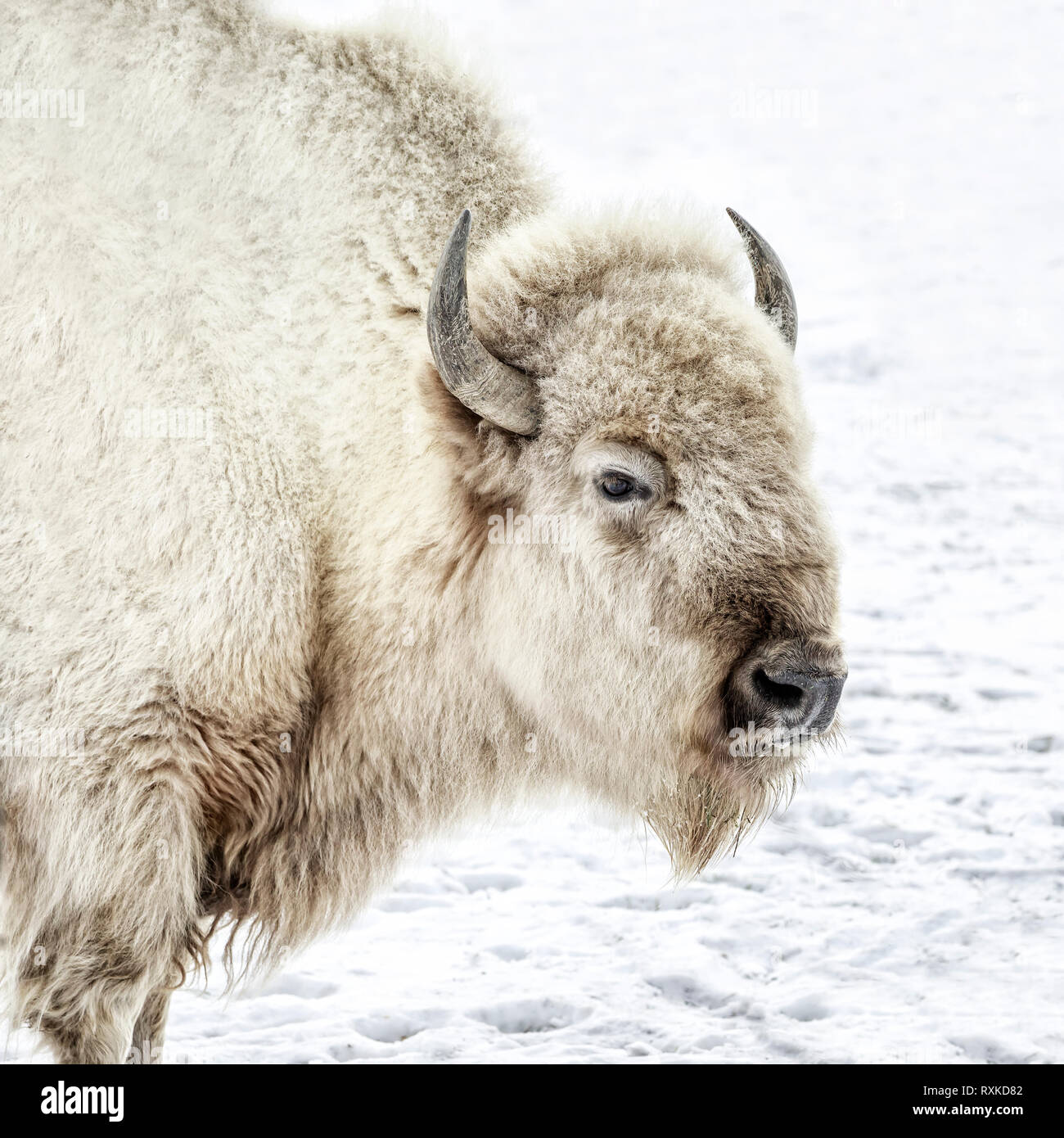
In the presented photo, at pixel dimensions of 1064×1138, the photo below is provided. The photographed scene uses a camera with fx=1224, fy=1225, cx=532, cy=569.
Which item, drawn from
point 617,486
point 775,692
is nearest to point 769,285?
point 617,486

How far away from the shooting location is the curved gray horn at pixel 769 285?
367cm

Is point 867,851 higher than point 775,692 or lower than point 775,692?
lower

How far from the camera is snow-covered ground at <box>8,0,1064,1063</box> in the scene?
423 cm

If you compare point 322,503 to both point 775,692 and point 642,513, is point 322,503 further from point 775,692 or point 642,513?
point 775,692

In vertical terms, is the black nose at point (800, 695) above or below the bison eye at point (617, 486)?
below

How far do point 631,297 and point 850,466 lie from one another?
7.39 metres

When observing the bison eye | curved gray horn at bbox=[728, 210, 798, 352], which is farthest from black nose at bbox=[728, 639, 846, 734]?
curved gray horn at bbox=[728, 210, 798, 352]

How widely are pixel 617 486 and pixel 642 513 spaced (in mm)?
97

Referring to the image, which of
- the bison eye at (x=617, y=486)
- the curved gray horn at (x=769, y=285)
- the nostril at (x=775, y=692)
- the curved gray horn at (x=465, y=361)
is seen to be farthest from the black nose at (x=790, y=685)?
the curved gray horn at (x=769, y=285)

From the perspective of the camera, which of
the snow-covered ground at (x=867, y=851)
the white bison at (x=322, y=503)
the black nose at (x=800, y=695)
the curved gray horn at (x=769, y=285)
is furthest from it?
the snow-covered ground at (x=867, y=851)

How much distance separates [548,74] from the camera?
21.5 meters

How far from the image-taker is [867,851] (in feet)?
17.9

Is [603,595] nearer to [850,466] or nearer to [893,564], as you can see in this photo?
[893,564]

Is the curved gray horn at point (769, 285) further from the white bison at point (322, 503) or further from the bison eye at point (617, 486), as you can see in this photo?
the bison eye at point (617, 486)
